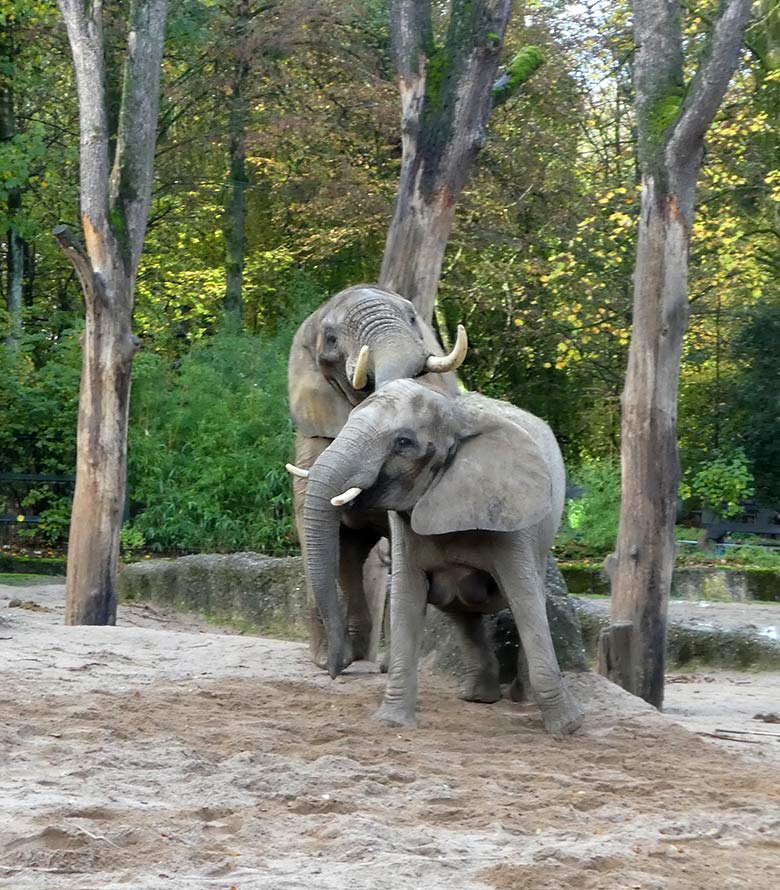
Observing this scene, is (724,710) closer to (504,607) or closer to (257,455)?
(504,607)

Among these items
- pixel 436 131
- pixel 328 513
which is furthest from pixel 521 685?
pixel 436 131

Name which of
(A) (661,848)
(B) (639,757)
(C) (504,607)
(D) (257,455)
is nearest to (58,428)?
(D) (257,455)

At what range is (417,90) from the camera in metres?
12.4

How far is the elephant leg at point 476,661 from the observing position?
8.55 metres

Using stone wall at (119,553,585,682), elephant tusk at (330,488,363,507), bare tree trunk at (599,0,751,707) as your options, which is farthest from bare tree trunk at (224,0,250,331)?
elephant tusk at (330,488,363,507)

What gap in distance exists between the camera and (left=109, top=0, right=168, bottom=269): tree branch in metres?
12.9

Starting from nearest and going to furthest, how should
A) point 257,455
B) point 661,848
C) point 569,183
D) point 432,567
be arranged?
point 661,848 → point 432,567 → point 257,455 → point 569,183

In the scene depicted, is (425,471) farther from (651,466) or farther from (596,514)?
(596,514)

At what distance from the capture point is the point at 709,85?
35.0ft

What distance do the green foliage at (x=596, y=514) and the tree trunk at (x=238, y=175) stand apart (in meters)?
5.75

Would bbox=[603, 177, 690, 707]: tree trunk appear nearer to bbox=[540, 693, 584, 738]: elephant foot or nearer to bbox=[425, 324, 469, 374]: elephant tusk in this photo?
bbox=[425, 324, 469, 374]: elephant tusk

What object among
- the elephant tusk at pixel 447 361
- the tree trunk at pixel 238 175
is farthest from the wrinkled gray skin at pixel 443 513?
the tree trunk at pixel 238 175

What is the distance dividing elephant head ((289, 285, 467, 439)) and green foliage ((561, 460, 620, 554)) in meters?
11.4

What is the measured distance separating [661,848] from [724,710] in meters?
5.74
